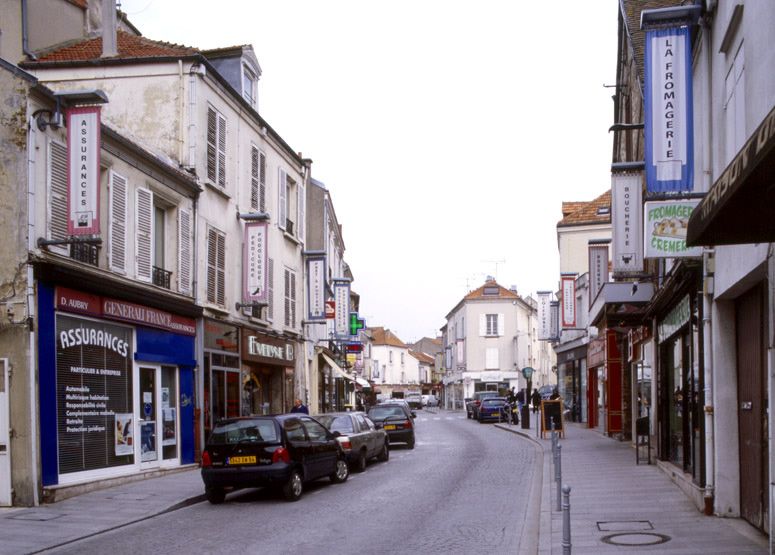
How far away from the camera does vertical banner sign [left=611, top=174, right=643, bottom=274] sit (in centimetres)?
1761

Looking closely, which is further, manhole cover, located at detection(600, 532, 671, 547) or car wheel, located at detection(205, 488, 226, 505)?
car wheel, located at detection(205, 488, 226, 505)

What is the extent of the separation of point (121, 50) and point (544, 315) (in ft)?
109

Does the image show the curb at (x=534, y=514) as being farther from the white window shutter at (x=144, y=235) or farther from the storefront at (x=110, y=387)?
the white window shutter at (x=144, y=235)

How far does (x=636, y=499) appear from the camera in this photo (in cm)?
1434

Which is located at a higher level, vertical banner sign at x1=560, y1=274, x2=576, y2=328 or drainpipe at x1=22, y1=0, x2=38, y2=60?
drainpipe at x1=22, y1=0, x2=38, y2=60

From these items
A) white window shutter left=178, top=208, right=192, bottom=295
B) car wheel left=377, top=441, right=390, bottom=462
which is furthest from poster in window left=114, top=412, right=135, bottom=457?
car wheel left=377, top=441, right=390, bottom=462

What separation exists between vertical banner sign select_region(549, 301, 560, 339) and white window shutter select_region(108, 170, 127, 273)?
3358 centimetres

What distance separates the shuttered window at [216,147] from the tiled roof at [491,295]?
56.9 m

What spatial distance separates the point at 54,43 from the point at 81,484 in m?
12.7

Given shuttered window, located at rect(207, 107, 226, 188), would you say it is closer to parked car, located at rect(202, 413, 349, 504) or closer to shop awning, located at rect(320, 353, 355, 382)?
parked car, located at rect(202, 413, 349, 504)

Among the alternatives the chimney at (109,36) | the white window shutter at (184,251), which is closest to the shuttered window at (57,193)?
the white window shutter at (184,251)

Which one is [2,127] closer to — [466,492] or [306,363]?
[466,492]

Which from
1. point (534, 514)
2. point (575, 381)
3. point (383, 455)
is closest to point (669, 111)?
point (534, 514)

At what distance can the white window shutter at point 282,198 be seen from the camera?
2928cm
